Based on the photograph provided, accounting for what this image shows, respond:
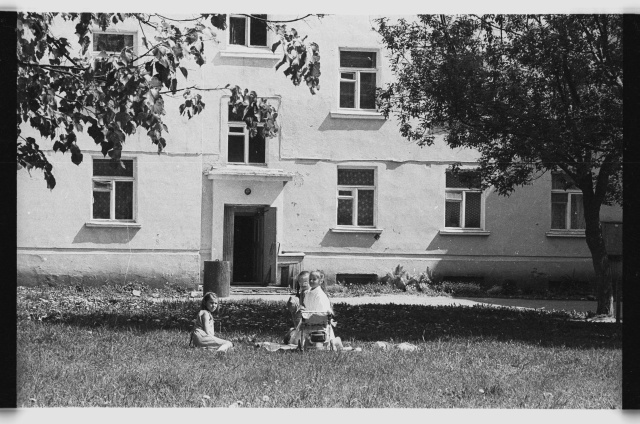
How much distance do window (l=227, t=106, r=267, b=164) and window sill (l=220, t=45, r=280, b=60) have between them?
0.59 metres

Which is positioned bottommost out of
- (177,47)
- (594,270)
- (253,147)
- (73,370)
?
(73,370)

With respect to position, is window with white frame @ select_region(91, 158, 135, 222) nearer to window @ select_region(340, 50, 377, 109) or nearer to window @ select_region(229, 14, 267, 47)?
window @ select_region(229, 14, 267, 47)

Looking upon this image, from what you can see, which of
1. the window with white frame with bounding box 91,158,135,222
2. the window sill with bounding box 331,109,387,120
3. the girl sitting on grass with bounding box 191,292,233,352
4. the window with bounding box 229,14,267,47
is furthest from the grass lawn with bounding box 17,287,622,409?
the window with bounding box 229,14,267,47

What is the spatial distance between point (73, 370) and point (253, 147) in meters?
3.22

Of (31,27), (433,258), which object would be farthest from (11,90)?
(433,258)

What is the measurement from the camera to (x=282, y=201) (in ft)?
34.0

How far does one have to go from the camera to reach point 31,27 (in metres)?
9.30

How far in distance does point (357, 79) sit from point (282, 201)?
1.67 meters

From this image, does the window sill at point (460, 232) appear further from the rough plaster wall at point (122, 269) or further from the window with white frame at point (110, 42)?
the window with white frame at point (110, 42)

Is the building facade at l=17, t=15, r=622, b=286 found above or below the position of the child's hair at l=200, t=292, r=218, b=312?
above

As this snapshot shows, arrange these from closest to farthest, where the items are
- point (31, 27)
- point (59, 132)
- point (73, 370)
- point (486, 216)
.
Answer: point (73, 370)
point (31, 27)
point (59, 132)
point (486, 216)

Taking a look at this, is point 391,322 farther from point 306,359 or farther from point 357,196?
point 306,359

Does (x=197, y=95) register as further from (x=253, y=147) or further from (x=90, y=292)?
(x=90, y=292)

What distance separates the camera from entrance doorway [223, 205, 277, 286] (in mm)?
10328
